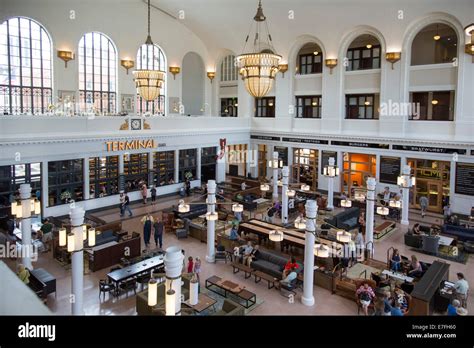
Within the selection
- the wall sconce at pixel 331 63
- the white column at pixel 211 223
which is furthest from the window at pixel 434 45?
the white column at pixel 211 223

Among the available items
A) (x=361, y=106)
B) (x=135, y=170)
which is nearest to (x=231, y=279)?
(x=135, y=170)

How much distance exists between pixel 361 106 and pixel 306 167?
4.76 meters

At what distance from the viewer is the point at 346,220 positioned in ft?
51.5

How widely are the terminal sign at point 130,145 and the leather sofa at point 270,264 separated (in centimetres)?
964

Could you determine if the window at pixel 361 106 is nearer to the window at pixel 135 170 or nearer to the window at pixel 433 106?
the window at pixel 433 106

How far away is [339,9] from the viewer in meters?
19.1

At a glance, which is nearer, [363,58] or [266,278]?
[266,278]

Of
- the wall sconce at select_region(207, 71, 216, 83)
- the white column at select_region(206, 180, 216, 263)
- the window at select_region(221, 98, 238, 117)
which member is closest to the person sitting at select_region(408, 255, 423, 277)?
the white column at select_region(206, 180, 216, 263)

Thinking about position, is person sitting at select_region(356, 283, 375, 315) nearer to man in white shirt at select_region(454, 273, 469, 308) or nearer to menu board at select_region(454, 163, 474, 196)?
man in white shirt at select_region(454, 273, 469, 308)

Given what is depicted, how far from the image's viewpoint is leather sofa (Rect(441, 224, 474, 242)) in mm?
13969

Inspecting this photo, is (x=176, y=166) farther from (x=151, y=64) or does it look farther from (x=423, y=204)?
(x=423, y=204)

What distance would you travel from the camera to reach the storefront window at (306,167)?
74.8 ft
